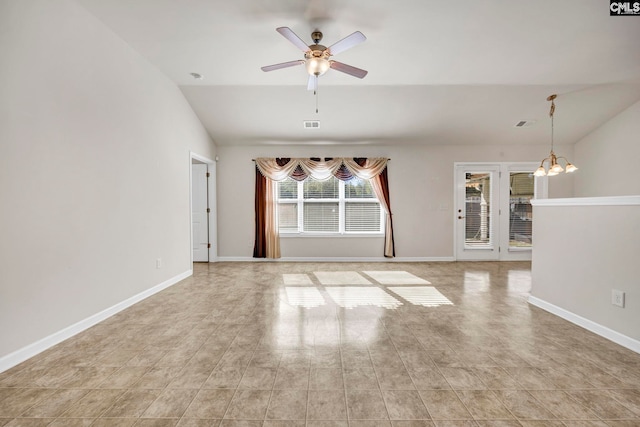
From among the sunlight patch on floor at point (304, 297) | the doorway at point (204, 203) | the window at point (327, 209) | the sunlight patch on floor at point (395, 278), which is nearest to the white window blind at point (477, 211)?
the window at point (327, 209)

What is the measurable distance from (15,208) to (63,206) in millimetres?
411

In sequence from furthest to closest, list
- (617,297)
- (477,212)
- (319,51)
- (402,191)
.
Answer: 1. (477,212)
2. (402,191)
3. (319,51)
4. (617,297)

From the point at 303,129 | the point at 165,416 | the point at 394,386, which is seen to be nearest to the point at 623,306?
the point at 394,386

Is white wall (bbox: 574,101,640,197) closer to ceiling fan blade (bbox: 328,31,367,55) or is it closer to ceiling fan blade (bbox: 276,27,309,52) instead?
ceiling fan blade (bbox: 328,31,367,55)

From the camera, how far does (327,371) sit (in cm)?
203

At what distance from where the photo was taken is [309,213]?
6312 millimetres

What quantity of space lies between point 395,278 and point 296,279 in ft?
5.47

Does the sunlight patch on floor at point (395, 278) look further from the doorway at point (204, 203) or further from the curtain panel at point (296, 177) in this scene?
the doorway at point (204, 203)

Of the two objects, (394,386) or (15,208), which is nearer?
(394,386)

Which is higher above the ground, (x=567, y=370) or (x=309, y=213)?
(x=309, y=213)

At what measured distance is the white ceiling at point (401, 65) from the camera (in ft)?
9.41

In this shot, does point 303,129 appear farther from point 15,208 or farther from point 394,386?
point 394,386

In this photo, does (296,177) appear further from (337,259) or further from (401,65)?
(401,65)

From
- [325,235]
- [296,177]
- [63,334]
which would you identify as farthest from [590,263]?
[63,334]
